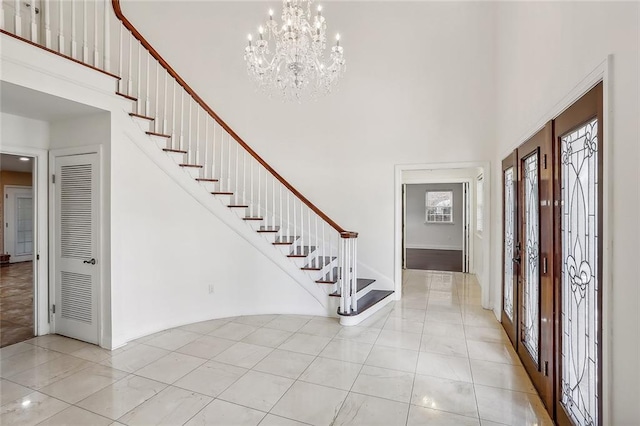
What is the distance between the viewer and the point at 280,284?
176 inches

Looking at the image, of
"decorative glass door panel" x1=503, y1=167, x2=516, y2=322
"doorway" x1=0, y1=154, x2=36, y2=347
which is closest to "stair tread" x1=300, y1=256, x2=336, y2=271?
"decorative glass door panel" x1=503, y1=167, x2=516, y2=322

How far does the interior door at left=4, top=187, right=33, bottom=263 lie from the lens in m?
8.62

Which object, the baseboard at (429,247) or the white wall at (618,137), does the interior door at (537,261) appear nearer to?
the white wall at (618,137)

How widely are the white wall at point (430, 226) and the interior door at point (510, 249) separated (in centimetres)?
763

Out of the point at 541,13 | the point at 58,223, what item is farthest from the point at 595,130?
the point at 58,223

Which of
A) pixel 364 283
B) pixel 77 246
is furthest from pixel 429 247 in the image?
pixel 77 246

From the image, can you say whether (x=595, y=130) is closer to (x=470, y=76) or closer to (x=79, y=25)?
(x=470, y=76)

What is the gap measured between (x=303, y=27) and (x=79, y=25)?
380 centimetres

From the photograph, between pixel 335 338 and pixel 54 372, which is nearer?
pixel 54 372

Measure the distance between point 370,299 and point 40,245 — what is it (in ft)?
14.2

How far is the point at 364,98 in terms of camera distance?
529 centimetres

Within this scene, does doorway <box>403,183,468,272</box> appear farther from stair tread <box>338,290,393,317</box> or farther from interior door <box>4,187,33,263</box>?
interior door <box>4,187,33,263</box>

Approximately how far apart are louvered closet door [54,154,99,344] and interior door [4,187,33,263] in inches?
267

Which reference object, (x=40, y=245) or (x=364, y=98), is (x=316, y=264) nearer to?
(x=364, y=98)
